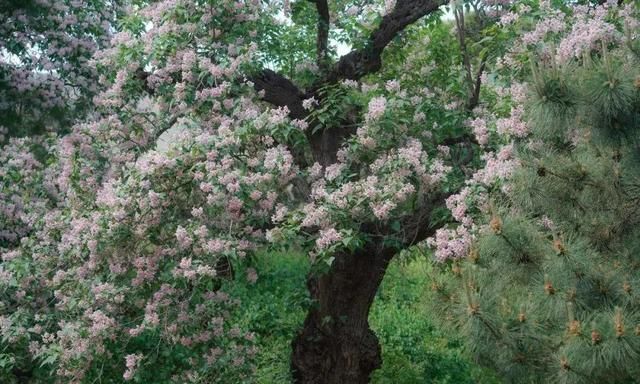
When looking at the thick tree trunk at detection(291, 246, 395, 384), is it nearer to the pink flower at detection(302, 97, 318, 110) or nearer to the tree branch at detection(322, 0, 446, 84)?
the pink flower at detection(302, 97, 318, 110)

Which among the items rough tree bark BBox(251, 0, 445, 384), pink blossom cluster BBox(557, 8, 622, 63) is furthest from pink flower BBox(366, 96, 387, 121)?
pink blossom cluster BBox(557, 8, 622, 63)

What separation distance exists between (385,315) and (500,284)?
794 cm

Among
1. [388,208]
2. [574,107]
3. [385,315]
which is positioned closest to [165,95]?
[388,208]

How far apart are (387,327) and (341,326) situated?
172 inches

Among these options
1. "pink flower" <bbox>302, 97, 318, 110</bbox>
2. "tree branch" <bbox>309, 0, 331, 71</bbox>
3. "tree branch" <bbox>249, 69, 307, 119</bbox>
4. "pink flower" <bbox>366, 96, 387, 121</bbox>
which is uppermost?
"tree branch" <bbox>309, 0, 331, 71</bbox>

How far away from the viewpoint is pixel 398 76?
9.41m

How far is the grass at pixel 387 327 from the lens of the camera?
10.8m

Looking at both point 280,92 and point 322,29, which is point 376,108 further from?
point 322,29

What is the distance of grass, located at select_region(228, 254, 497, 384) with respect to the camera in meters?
10.8

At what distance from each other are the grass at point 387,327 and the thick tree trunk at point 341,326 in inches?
10.1

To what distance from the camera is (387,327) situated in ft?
43.5

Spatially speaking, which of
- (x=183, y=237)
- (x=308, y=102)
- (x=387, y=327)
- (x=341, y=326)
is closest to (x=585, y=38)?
(x=308, y=102)

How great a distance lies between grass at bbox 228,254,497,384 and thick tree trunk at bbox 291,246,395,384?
26cm

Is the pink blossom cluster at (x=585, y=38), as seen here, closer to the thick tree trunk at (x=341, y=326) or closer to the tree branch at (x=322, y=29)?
the thick tree trunk at (x=341, y=326)
